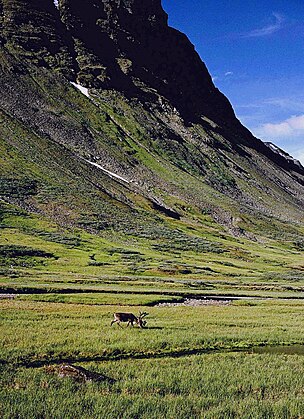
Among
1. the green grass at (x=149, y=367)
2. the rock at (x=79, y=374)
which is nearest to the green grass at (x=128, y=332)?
the green grass at (x=149, y=367)

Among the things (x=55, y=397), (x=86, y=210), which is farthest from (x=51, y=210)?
(x=55, y=397)

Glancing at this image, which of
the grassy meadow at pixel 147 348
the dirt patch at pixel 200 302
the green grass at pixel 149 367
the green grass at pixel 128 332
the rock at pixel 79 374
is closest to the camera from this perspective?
the green grass at pixel 149 367

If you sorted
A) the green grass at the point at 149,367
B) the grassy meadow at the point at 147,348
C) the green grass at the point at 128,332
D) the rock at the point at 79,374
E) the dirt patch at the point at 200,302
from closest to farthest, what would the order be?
1. the green grass at the point at 149,367
2. the grassy meadow at the point at 147,348
3. the rock at the point at 79,374
4. the green grass at the point at 128,332
5. the dirt patch at the point at 200,302

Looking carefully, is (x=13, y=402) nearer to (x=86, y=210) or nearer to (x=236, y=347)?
(x=236, y=347)

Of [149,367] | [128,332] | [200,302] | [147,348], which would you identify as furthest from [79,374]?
[200,302]

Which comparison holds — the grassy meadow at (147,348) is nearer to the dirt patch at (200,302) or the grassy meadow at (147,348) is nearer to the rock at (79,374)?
the rock at (79,374)

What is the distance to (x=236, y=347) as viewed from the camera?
3406 cm

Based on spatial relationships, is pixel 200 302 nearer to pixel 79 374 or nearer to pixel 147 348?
pixel 147 348

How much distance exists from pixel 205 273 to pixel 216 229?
298 feet

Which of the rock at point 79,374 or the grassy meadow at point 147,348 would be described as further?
the rock at point 79,374

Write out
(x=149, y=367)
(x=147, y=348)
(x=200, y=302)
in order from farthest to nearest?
(x=200, y=302), (x=147, y=348), (x=149, y=367)

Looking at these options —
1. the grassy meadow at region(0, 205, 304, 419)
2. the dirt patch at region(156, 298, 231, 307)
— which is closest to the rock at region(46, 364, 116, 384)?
the grassy meadow at region(0, 205, 304, 419)

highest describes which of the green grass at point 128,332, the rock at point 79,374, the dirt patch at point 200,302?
the rock at point 79,374

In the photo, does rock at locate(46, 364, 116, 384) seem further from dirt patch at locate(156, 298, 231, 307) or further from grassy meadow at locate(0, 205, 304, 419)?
dirt patch at locate(156, 298, 231, 307)
